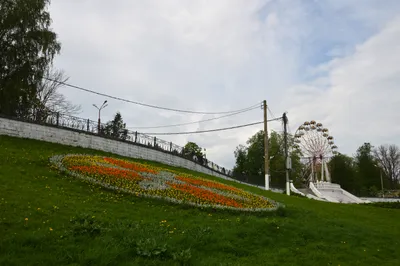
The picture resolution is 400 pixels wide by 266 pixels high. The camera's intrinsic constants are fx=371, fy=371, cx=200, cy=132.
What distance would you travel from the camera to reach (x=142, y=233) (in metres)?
8.55

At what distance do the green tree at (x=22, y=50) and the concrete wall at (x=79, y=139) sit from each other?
503cm

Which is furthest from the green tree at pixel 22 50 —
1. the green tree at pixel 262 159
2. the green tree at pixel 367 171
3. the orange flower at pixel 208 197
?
the green tree at pixel 367 171

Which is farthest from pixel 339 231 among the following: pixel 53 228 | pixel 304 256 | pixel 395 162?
pixel 395 162

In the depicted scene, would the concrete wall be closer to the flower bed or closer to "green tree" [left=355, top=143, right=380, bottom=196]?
the flower bed

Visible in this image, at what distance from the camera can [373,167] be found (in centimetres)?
7819

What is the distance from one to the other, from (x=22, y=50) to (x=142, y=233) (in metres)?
25.0

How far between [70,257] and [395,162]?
3519 inches

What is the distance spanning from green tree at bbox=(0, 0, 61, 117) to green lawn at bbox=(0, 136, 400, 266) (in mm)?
14151

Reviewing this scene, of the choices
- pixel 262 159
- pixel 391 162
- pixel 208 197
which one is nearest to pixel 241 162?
pixel 262 159

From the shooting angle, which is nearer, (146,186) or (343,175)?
(146,186)

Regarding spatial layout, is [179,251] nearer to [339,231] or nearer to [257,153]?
[339,231]

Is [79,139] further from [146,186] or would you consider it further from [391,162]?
[391,162]

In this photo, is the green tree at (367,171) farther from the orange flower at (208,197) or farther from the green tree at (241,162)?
the orange flower at (208,197)

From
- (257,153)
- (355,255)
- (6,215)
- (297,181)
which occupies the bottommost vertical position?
(355,255)
